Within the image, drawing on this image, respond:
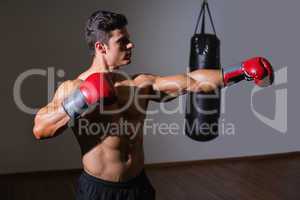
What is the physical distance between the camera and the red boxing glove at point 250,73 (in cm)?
161

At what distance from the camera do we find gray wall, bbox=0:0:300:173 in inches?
117

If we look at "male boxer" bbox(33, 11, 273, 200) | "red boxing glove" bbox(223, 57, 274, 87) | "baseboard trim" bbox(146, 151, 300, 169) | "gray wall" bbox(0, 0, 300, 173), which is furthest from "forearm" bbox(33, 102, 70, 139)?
"baseboard trim" bbox(146, 151, 300, 169)

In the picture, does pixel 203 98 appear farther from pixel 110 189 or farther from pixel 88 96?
pixel 88 96

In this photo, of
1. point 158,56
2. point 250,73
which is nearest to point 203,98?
point 158,56

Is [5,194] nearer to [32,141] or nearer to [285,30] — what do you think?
[32,141]

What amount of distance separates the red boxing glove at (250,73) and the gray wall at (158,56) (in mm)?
1666

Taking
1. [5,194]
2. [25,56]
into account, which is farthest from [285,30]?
[5,194]

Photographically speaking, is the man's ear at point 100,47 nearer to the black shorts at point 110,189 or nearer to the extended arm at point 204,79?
the extended arm at point 204,79

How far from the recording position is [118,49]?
1.44 meters

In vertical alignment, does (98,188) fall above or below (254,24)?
below

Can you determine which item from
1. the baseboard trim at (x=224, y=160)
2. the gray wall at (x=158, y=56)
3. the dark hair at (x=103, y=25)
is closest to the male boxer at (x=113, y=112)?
the dark hair at (x=103, y=25)

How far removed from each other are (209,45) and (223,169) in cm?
111

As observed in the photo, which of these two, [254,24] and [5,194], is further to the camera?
[254,24]

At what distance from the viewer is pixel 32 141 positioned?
10.1 feet
